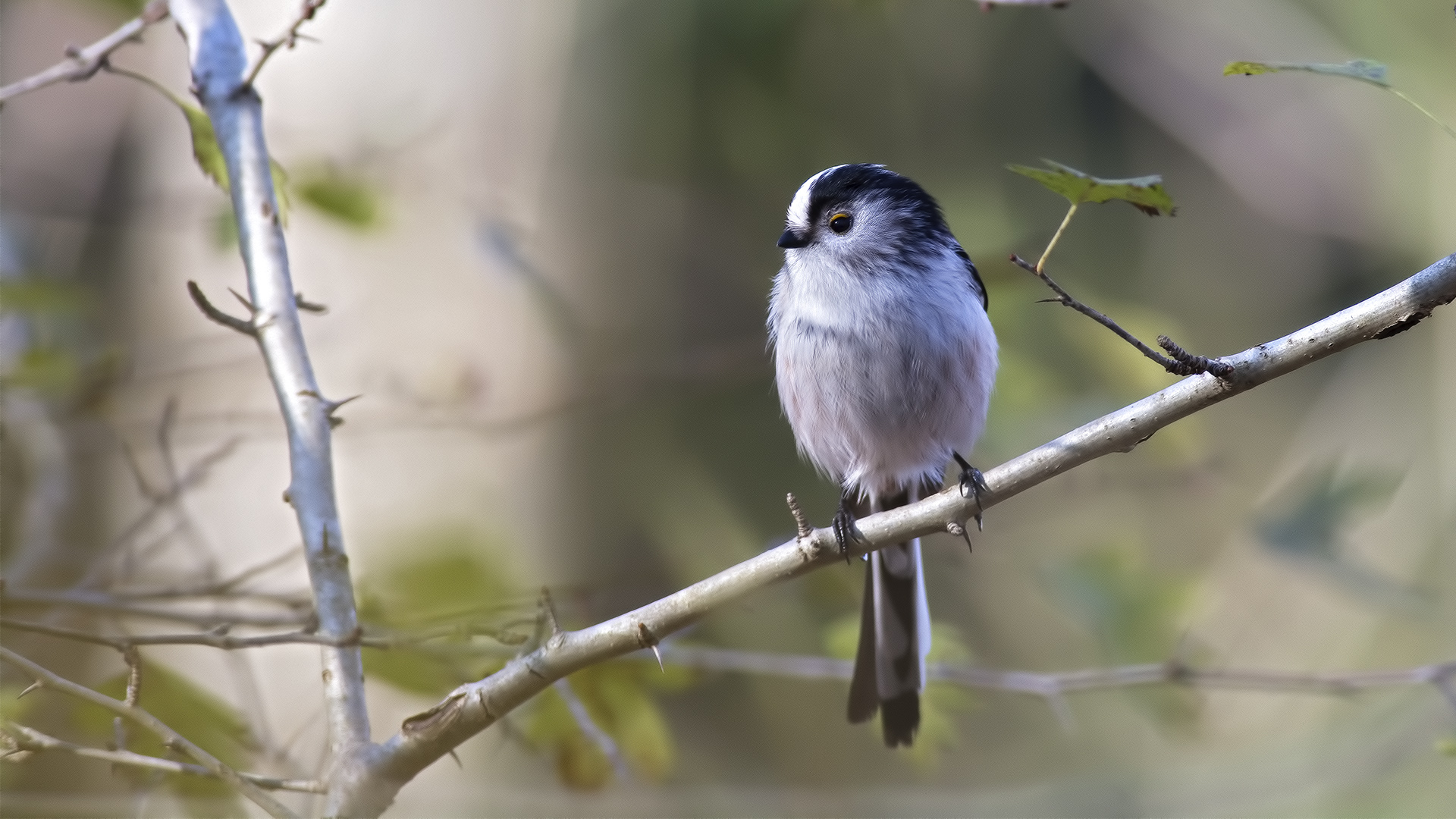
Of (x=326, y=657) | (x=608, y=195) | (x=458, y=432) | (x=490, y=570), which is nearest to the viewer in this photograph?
(x=326, y=657)

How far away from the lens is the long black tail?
2602mm

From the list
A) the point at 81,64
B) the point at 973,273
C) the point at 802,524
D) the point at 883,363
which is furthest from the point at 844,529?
the point at 81,64

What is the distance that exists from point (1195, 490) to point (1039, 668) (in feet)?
6.59

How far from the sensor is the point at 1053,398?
11.1 feet

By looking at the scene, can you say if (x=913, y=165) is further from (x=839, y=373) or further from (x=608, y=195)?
(x=839, y=373)

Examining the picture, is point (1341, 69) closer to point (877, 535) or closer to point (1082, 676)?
point (877, 535)

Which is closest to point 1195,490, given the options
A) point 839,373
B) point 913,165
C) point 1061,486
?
point 1061,486

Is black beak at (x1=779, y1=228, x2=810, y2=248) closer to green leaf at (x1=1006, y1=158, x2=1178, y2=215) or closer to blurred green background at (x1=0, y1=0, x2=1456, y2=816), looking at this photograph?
blurred green background at (x1=0, y1=0, x2=1456, y2=816)

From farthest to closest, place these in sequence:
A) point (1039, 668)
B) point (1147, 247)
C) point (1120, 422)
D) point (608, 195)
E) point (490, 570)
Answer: point (1147, 247) < point (1039, 668) < point (608, 195) < point (490, 570) < point (1120, 422)

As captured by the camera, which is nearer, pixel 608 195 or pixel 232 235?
pixel 232 235

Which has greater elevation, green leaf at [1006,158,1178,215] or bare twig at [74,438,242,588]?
bare twig at [74,438,242,588]

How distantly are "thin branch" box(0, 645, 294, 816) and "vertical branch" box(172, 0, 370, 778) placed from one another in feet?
0.63

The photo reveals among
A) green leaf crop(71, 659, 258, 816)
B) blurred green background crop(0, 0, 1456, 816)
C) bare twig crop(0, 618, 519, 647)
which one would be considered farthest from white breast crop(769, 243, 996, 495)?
green leaf crop(71, 659, 258, 816)

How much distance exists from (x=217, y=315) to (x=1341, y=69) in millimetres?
1684
